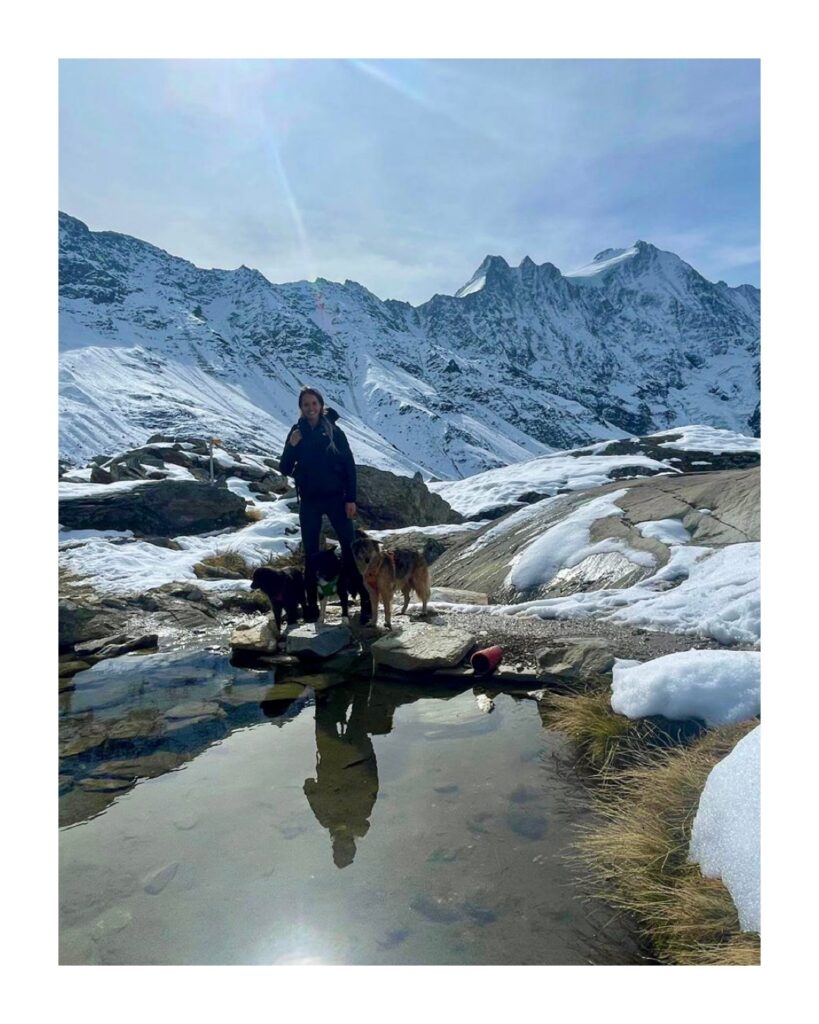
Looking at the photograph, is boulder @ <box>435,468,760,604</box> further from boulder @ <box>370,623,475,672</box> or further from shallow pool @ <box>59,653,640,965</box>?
shallow pool @ <box>59,653,640,965</box>

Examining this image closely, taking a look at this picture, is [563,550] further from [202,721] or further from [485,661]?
[202,721]

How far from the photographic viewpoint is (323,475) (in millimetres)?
6809

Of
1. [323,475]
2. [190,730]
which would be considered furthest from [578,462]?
[190,730]

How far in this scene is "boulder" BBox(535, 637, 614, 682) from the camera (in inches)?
181

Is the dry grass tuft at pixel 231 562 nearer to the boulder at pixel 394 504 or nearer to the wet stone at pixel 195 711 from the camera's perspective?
the wet stone at pixel 195 711

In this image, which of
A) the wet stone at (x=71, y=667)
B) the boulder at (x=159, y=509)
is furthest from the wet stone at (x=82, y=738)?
the boulder at (x=159, y=509)

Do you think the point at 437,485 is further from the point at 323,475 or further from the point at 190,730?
the point at 190,730

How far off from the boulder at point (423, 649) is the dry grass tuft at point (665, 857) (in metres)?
2.14

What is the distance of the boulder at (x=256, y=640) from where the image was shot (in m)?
6.19

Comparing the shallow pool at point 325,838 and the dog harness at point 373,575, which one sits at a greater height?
the dog harness at point 373,575

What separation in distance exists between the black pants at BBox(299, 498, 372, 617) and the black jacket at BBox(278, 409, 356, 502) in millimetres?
138

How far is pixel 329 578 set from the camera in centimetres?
710

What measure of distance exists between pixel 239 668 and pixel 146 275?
193 m
